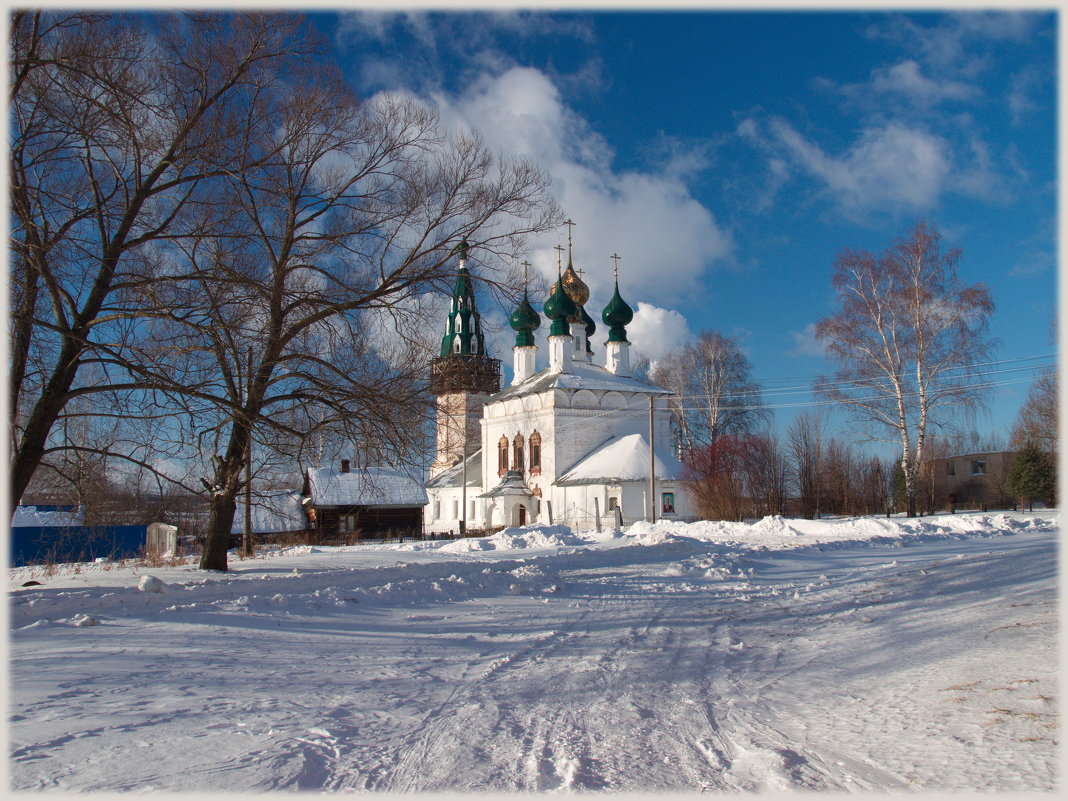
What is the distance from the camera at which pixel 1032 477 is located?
127 ft

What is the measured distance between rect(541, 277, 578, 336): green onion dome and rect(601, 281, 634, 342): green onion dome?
9.00ft

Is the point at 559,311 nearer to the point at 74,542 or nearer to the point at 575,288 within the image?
the point at 575,288

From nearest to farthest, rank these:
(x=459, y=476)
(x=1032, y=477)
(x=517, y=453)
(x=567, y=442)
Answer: (x=1032, y=477) < (x=567, y=442) < (x=517, y=453) < (x=459, y=476)

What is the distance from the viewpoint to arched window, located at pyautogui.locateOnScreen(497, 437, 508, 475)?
43562mm

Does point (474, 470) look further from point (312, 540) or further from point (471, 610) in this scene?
point (471, 610)

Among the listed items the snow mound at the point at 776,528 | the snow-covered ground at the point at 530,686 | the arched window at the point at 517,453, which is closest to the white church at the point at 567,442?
the arched window at the point at 517,453

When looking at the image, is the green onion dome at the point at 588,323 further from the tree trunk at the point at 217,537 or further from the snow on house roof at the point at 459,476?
the tree trunk at the point at 217,537

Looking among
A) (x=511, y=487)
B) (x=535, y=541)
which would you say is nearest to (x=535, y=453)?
(x=511, y=487)

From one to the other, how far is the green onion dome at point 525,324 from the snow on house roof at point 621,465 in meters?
9.84

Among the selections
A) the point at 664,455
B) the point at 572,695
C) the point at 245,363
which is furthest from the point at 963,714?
the point at 664,455

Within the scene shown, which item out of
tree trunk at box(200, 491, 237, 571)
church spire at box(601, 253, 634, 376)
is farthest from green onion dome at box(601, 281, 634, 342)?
tree trunk at box(200, 491, 237, 571)

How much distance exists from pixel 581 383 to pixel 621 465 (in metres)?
5.63

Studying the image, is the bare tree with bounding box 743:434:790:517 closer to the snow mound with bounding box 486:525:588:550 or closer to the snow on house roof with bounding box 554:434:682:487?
the snow on house roof with bounding box 554:434:682:487

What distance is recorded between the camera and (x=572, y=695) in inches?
214
